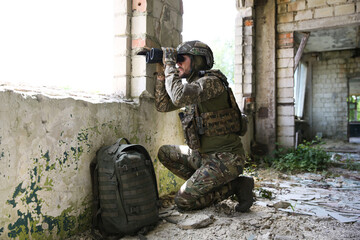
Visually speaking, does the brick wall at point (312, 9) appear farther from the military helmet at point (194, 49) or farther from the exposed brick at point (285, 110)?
the military helmet at point (194, 49)

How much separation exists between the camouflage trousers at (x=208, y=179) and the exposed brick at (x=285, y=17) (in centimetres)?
370

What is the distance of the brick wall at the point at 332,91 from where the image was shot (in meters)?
8.45

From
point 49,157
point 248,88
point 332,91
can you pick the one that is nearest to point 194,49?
point 49,157

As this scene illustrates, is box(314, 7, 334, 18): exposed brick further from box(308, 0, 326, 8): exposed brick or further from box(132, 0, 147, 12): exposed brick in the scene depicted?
box(132, 0, 147, 12): exposed brick

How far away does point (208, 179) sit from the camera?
82.0 inches

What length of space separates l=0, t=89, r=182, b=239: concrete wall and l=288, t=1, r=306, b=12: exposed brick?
13.4ft

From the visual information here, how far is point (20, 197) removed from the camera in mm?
1450

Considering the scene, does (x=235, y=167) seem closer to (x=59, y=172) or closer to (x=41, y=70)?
(x=59, y=172)

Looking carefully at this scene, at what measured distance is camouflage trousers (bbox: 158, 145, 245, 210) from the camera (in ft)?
6.84

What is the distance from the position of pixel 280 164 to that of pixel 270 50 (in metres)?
2.02

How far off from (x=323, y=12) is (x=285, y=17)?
23.6 inches

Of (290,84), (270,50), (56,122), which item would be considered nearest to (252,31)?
(270,50)

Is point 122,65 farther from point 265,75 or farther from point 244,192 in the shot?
point 265,75

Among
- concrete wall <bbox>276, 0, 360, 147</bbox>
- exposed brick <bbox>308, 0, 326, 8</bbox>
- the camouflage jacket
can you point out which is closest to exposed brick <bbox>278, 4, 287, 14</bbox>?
concrete wall <bbox>276, 0, 360, 147</bbox>
